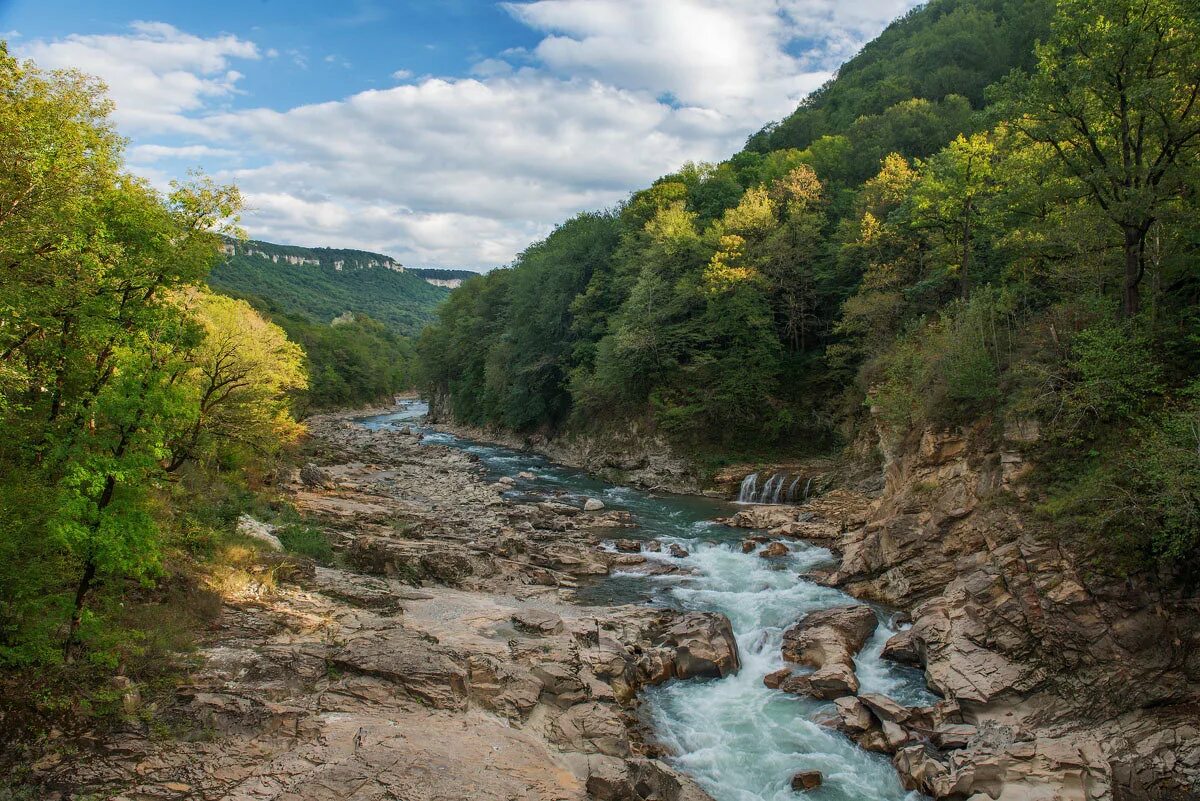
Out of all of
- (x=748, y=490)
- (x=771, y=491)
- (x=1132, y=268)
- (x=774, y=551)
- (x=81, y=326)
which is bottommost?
(x=774, y=551)

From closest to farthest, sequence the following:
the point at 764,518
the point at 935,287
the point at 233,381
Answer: the point at 233,381 < the point at 764,518 < the point at 935,287

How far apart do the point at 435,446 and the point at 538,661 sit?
38.8 m

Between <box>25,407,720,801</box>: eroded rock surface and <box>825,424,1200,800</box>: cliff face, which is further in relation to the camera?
<box>825,424,1200,800</box>: cliff face

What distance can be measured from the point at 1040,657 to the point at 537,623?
9.73 m

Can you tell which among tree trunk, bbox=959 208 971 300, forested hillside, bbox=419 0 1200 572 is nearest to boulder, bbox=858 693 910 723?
forested hillside, bbox=419 0 1200 572

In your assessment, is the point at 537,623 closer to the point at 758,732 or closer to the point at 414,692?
the point at 414,692

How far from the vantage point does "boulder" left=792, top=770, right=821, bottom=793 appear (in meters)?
9.68

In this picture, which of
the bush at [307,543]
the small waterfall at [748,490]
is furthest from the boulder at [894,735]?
the small waterfall at [748,490]

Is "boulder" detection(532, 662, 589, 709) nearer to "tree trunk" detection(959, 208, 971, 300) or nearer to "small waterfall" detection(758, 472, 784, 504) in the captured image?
"small waterfall" detection(758, 472, 784, 504)

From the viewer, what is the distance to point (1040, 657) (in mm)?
10984

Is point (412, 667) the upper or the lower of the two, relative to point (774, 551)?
lower

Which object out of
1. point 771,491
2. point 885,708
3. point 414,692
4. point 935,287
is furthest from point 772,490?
point 414,692

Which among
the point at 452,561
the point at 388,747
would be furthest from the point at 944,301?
the point at 388,747

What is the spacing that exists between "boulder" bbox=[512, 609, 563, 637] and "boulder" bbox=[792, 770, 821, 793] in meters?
5.69
